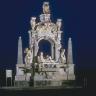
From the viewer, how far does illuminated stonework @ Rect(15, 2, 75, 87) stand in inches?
4496

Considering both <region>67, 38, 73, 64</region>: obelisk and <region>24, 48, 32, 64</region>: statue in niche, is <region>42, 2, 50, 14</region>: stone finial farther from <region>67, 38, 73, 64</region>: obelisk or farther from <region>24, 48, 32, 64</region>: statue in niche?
<region>24, 48, 32, 64</region>: statue in niche

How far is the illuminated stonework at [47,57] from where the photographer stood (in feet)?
375

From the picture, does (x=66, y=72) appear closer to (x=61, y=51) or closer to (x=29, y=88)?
(x=61, y=51)

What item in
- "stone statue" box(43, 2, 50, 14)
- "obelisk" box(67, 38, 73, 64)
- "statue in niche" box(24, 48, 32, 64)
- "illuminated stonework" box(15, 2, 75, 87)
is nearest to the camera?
"illuminated stonework" box(15, 2, 75, 87)

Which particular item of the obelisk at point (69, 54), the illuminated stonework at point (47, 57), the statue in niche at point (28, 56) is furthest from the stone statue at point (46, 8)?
the statue in niche at point (28, 56)

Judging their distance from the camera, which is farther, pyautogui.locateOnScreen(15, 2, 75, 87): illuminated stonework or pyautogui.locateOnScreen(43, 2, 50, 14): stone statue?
pyautogui.locateOnScreen(43, 2, 50, 14): stone statue

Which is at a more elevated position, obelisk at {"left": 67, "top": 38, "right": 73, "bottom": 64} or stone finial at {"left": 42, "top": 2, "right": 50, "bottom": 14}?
stone finial at {"left": 42, "top": 2, "right": 50, "bottom": 14}

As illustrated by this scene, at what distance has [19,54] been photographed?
115000mm

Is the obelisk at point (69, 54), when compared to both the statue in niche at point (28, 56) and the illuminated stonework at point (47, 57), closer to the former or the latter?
the illuminated stonework at point (47, 57)

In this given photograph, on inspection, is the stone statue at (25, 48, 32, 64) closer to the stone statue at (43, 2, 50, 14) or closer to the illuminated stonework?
the illuminated stonework

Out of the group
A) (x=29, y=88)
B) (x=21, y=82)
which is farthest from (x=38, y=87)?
(x=21, y=82)

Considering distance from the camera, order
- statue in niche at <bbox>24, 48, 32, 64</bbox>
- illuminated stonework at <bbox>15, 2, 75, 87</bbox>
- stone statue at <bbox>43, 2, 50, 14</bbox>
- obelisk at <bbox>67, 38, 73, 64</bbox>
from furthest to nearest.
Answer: stone statue at <bbox>43, 2, 50, 14</bbox>, statue in niche at <bbox>24, 48, 32, 64</bbox>, obelisk at <bbox>67, 38, 73, 64</bbox>, illuminated stonework at <bbox>15, 2, 75, 87</bbox>

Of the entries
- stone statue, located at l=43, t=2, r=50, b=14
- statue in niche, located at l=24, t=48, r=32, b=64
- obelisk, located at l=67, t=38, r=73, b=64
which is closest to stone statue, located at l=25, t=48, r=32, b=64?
statue in niche, located at l=24, t=48, r=32, b=64

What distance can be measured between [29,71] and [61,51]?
6.47 meters
